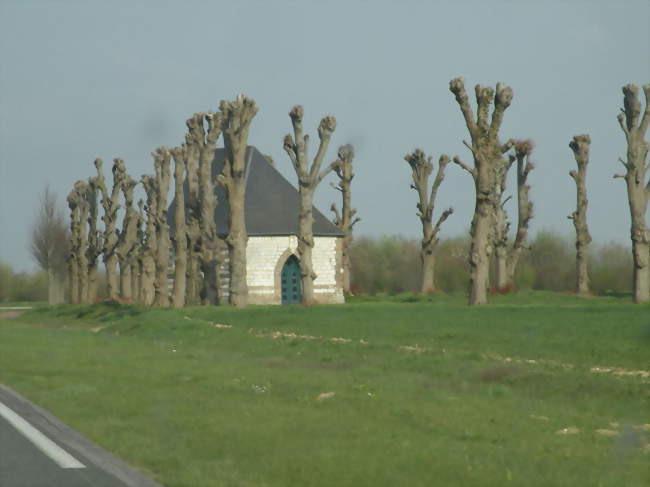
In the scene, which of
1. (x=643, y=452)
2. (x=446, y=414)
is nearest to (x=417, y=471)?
(x=643, y=452)

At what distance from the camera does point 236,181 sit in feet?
133

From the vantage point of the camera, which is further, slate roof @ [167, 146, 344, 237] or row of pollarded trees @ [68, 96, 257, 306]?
slate roof @ [167, 146, 344, 237]

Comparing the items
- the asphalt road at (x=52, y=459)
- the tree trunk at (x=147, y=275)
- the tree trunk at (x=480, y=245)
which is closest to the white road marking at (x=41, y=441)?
the asphalt road at (x=52, y=459)

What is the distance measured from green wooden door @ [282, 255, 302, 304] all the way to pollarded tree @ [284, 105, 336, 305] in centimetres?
1397

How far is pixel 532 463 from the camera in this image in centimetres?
951

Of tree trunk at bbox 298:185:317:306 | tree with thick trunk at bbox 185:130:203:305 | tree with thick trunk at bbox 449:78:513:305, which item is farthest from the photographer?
tree with thick trunk at bbox 185:130:203:305

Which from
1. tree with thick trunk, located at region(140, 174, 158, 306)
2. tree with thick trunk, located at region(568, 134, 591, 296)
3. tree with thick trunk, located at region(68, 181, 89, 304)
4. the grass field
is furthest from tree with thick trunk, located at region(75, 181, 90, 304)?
the grass field

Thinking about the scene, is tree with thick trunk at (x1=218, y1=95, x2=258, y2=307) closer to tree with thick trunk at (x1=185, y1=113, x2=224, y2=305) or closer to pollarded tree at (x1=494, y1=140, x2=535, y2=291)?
tree with thick trunk at (x1=185, y1=113, x2=224, y2=305)

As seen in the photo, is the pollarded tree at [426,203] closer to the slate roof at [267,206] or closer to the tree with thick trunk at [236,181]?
the slate roof at [267,206]

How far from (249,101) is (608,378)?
28.0 meters

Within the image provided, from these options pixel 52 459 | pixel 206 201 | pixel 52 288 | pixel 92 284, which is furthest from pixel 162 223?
pixel 52 459

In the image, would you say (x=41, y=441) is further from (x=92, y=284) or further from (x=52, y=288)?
(x=52, y=288)

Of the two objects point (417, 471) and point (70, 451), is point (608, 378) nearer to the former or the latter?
point (417, 471)

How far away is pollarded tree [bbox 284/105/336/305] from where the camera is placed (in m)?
42.4
